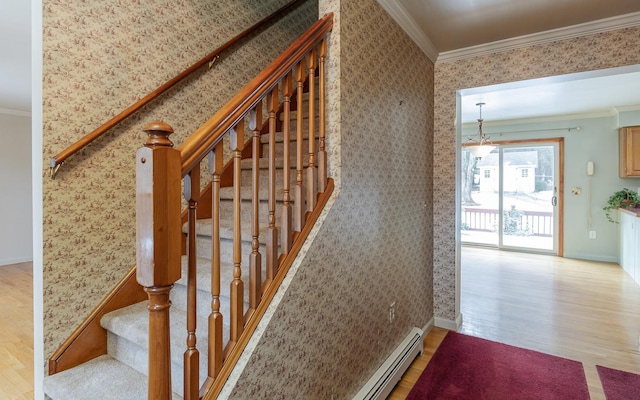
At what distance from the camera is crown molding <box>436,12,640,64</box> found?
238 cm

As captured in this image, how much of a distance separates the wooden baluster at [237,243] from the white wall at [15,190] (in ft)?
20.9

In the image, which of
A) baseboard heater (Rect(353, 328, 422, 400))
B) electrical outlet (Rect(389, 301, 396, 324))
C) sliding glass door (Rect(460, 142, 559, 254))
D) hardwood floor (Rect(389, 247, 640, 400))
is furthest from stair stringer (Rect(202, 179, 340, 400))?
sliding glass door (Rect(460, 142, 559, 254))

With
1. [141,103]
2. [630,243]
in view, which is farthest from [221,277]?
[630,243]

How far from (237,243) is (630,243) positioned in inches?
237

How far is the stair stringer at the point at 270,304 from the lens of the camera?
3.67 ft

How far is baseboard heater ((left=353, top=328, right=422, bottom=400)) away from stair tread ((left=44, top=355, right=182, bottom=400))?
43.6 inches

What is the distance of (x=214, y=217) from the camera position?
1.06 meters

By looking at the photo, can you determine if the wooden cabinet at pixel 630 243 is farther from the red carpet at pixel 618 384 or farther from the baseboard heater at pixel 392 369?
the baseboard heater at pixel 392 369

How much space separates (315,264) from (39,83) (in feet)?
4.84

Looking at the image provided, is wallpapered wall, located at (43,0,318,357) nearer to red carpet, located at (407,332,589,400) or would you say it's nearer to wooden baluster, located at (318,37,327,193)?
wooden baluster, located at (318,37,327,193)

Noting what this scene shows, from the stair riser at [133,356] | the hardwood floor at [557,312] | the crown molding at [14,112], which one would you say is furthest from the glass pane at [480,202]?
the crown molding at [14,112]

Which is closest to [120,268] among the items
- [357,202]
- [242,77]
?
[357,202]

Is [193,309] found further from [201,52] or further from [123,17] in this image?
[201,52]

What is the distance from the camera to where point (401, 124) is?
7.94 ft
